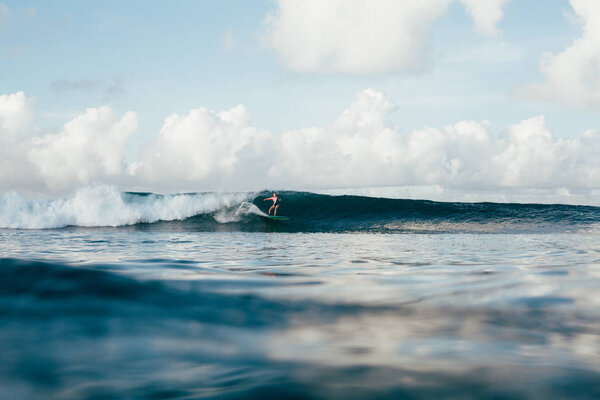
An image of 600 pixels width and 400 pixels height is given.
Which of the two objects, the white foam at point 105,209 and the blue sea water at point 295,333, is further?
the white foam at point 105,209

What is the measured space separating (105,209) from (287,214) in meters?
8.24

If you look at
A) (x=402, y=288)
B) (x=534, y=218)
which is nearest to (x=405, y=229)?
(x=534, y=218)

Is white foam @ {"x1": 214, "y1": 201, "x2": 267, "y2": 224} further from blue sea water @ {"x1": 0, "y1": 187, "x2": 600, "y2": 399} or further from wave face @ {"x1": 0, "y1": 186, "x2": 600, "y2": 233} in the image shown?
blue sea water @ {"x1": 0, "y1": 187, "x2": 600, "y2": 399}

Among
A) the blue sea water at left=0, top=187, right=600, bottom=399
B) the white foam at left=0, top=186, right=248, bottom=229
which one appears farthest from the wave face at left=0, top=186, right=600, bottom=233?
the blue sea water at left=0, top=187, right=600, bottom=399

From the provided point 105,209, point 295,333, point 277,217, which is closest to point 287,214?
point 277,217

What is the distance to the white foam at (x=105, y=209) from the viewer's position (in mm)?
17578

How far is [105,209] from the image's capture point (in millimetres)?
18906

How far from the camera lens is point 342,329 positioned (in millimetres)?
1715

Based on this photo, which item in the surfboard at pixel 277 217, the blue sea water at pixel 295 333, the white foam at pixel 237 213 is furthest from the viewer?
the white foam at pixel 237 213

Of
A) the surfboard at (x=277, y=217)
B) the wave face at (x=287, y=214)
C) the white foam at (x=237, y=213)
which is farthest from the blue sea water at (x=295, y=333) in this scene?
the white foam at (x=237, y=213)

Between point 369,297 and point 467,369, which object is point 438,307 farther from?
point 467,369

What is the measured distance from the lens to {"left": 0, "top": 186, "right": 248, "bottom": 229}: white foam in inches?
692

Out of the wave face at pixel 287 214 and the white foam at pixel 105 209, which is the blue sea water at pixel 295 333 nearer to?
the wave face at pixel 287 214

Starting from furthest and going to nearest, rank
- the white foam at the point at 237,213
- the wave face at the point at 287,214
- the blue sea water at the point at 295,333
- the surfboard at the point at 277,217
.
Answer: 1. the white foam at the point at 237,213
2. the surfboard at the point at 277,217
3. the wave face at the point at 287,214
4. the blue sea water at the point at 295,333
